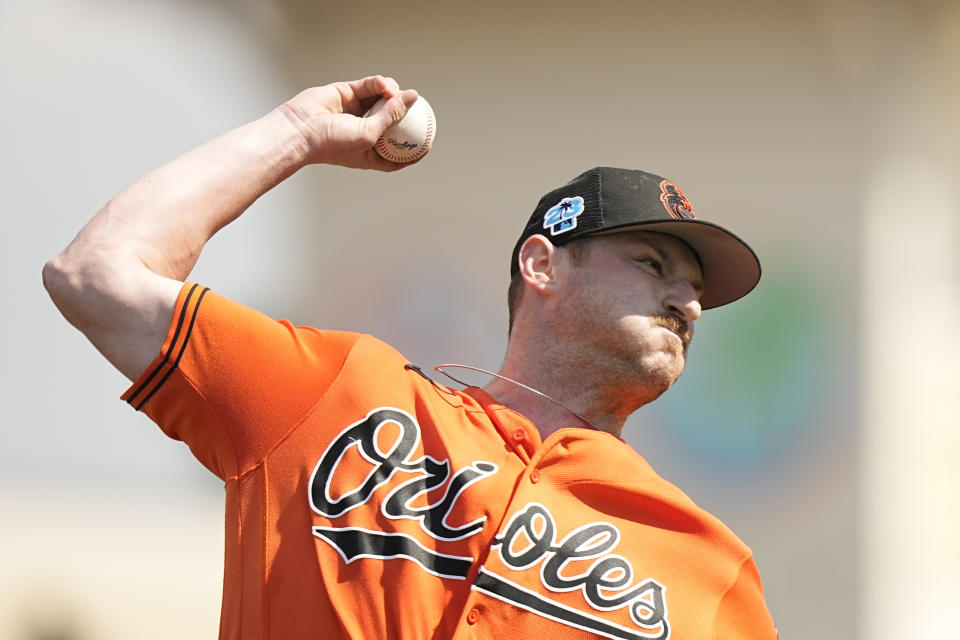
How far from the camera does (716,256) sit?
233 centimetres

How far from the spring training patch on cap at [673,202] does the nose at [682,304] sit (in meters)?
0.15

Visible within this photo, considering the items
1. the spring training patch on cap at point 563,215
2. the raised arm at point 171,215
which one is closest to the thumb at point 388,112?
the raised arm at point 171,215

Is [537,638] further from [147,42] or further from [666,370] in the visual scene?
[147,42]

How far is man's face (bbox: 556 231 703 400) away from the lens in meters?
2.10

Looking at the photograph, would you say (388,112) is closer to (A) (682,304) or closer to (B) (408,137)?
(B) (408,137)

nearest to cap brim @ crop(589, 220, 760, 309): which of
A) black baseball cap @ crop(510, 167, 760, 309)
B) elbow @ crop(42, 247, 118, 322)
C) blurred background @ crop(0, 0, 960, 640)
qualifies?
black baseball cap @ crop(510, 167, 760, 309)

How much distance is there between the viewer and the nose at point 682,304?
2.15 metres

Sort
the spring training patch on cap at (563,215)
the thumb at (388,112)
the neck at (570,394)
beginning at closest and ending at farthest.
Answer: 1. the thumb at (388,112)
2. the neck at (570,394)
3. the spring training patch on cap at (563,215)

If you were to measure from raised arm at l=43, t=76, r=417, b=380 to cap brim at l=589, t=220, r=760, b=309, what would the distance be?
0.61 m

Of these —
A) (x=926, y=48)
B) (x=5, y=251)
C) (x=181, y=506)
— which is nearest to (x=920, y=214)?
(x=926, y=48)

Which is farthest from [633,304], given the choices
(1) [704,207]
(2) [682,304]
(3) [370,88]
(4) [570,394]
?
(1) [704,207]

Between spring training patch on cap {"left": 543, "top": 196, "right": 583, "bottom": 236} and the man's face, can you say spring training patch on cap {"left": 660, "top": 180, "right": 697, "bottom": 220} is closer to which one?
the man's face

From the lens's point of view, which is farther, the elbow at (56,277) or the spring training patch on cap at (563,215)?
the spring training patch on cap at (563,215)

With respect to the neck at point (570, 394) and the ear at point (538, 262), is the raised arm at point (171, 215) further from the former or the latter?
the neck at point (570, 394)
